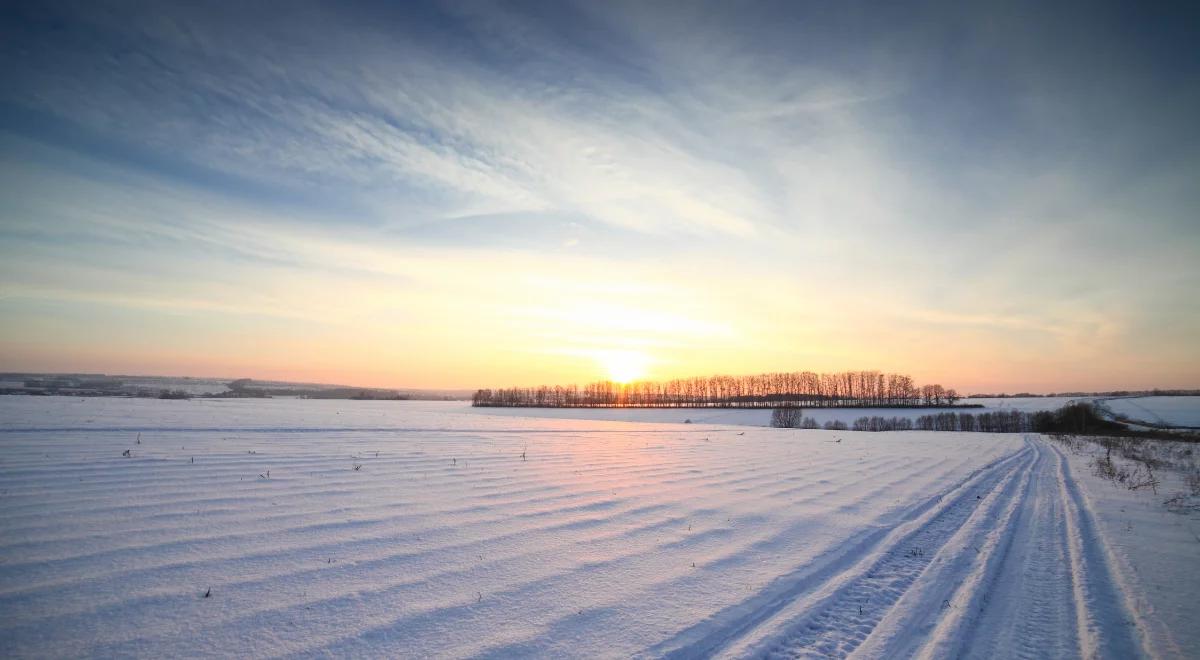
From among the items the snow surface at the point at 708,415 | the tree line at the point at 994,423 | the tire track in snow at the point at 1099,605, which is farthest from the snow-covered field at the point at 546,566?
the tree line at the point at 994,423

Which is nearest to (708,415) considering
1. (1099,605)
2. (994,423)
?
(994,423)

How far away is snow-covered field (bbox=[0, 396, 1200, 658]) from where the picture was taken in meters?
3.73

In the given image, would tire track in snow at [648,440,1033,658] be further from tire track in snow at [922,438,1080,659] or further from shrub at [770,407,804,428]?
shrub at [770,407,804,428]

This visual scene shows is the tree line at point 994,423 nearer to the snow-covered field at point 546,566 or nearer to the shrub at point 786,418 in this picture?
the shrub at point 786,418

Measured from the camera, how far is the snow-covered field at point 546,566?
12.2 ft

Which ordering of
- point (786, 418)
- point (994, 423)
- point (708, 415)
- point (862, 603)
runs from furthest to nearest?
point (708, 415) < point (994, 423) < point (786, 418) < point (862, 603)

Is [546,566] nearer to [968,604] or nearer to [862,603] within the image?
[862,603]

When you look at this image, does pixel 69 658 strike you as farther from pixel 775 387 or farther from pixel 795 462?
pixel 775 387

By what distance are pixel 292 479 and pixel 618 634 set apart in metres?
7.85

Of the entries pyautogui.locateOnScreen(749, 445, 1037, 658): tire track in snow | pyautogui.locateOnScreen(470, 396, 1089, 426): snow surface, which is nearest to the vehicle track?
pyautogui.locateOnScreen(749, 445, 1037, 658): tire track in snow

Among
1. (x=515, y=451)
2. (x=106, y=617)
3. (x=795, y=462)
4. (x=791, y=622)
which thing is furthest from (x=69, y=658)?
(x=795, y=462)

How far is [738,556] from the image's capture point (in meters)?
5.81

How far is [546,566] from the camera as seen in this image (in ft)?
17.0

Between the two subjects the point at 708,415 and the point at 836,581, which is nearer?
the point at 836,581
